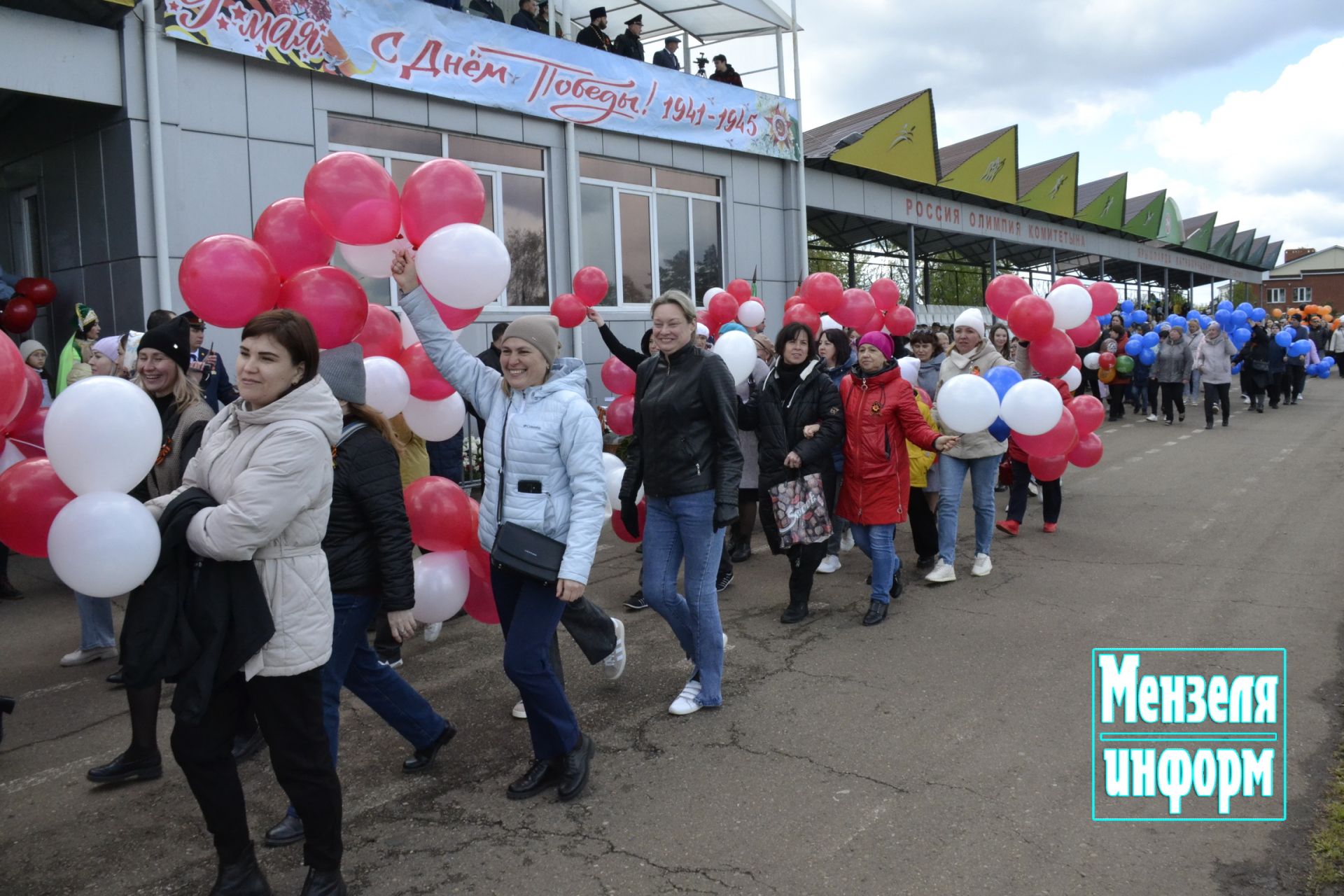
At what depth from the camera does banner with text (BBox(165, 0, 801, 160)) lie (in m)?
9.37

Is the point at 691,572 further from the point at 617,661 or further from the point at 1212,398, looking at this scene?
the point at 1212,398

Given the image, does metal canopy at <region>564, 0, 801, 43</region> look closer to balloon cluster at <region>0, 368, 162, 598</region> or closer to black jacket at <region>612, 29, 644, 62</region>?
black jacket at <region>612, 29, 644, 62</region>

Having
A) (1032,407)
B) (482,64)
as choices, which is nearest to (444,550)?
(1032,407)

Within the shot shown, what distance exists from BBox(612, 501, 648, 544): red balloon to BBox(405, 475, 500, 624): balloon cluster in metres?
0.84

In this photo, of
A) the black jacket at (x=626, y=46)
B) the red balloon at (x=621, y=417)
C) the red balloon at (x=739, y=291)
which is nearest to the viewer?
the red balloon at (x=621, y=417)

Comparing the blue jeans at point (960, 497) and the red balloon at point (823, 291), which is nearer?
the blue jeans at point (960, 497)

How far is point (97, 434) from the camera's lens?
300cm

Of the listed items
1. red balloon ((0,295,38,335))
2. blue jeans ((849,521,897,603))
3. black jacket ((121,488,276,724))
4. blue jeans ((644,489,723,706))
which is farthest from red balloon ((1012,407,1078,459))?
red balloon ((0,295,38,335))

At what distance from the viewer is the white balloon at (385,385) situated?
4312 mm

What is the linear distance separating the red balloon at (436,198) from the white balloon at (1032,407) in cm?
407

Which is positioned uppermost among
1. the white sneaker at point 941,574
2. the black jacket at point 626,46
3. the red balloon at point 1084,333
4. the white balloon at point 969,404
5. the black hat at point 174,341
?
the black jacket at point 626,46

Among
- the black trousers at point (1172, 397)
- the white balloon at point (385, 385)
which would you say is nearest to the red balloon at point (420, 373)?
the white balloon at point (385, 385)

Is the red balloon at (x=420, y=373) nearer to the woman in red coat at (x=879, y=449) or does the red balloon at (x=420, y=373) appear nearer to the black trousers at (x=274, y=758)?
the black trousers at (x=274, y=758)

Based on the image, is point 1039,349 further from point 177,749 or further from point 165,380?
point 177,749
